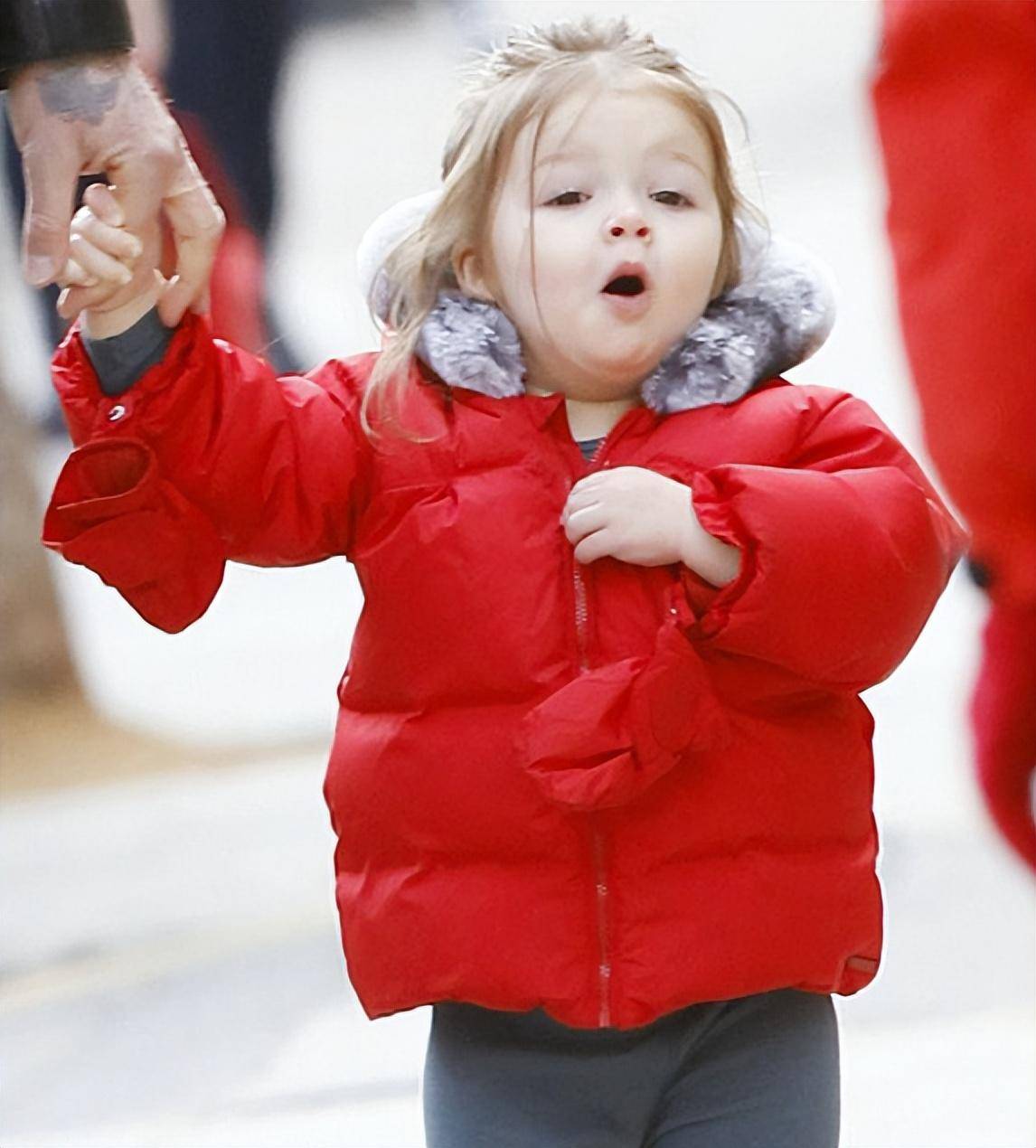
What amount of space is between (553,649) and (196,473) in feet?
0.71

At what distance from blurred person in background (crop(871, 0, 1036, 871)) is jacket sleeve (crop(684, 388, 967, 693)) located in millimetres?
43

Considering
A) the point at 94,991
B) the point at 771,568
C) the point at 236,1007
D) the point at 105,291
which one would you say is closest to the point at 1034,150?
the point at 771,568

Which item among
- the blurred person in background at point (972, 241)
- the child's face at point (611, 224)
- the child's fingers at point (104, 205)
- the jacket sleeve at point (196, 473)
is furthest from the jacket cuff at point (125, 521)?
the blurred person in background at point (972, 241)

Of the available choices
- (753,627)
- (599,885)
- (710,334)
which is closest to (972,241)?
(710,334)

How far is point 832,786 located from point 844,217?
87cm

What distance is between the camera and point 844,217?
180 centimetres

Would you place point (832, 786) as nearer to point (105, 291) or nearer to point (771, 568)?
point (771, 568)

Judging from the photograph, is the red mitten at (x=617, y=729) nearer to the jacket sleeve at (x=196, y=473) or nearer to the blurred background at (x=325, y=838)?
the jacket sleeve at (x=196, y=473)

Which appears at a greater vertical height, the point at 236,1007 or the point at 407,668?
the point at 407,668

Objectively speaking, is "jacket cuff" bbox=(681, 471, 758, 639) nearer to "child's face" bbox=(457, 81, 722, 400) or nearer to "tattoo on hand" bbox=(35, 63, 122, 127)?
"child's face" bbox=(457, 81, 722, 400)

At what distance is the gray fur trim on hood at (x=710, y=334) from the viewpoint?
107 cm

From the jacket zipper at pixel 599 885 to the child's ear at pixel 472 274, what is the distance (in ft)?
0.59

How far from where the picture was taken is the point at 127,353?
1.00 m

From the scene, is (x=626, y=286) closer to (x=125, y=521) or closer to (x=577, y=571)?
(x=577, y=571)
